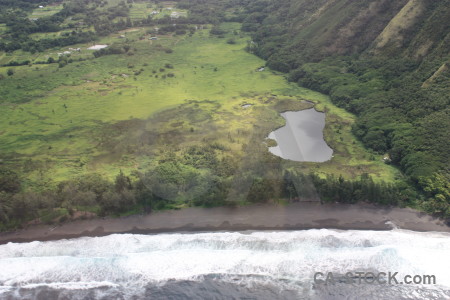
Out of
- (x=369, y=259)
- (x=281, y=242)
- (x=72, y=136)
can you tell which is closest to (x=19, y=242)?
(x=72, y=136)

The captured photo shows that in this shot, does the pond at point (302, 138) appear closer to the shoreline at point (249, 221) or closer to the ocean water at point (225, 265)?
the shoreline at point (249, 221)

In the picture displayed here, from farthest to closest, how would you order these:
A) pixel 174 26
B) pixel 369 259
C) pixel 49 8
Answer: pixel 49 8, pixel 174 26, pixel 369 259

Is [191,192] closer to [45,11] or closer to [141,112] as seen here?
[141,112]

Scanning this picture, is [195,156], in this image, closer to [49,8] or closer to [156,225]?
[156,225]

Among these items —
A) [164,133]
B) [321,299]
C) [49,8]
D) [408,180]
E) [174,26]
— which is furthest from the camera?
[49,8]

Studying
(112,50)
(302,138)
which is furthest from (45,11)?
(302,138)

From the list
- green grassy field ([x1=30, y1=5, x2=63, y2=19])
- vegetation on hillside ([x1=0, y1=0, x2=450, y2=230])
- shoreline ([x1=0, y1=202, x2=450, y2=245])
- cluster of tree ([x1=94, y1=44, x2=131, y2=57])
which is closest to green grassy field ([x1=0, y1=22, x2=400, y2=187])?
vegetation on hillside ([x1=0, y1=0, x2=450, y2=230])
